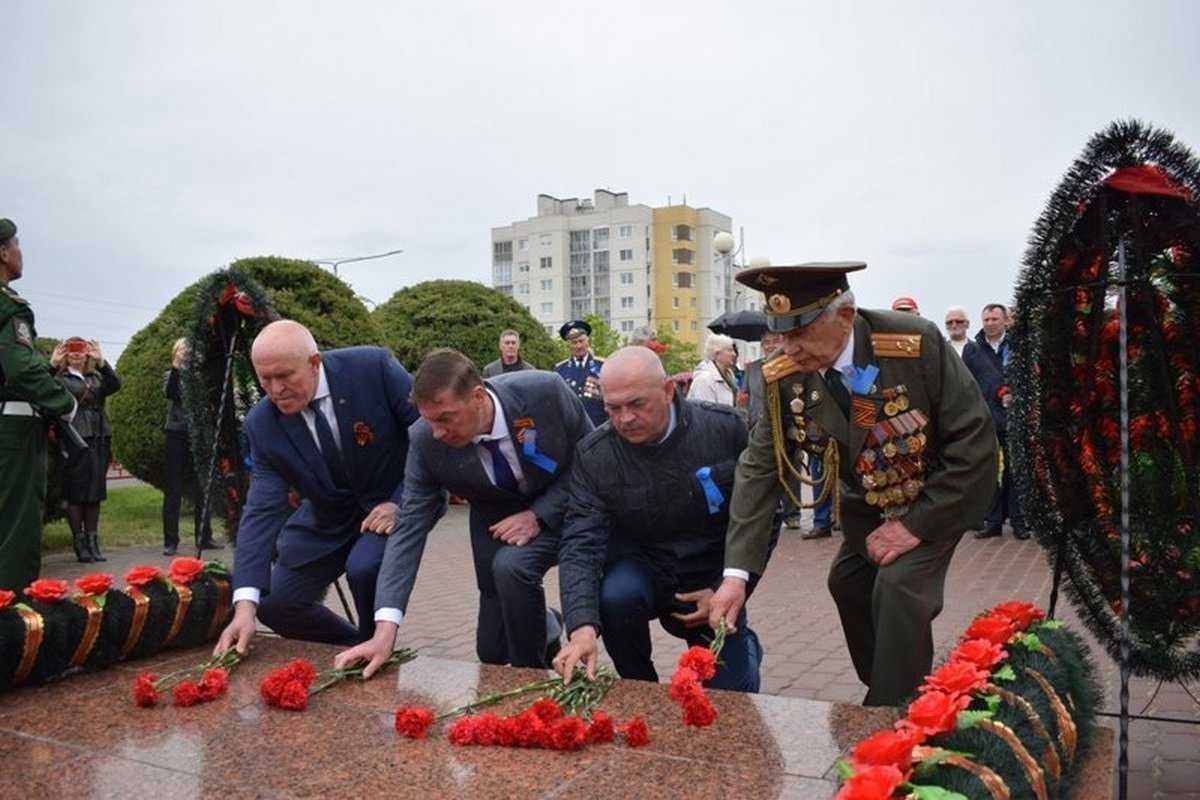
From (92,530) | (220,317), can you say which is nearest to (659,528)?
(220,317)

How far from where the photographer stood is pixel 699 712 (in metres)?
2.98

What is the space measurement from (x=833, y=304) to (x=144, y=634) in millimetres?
2731

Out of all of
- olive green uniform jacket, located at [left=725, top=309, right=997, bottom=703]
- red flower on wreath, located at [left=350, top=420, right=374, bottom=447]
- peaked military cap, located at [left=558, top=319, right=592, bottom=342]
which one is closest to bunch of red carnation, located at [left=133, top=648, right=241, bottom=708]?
red flower on wreath, located at [left=350, top=420, right=374, bottom=447]

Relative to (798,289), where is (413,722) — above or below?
below

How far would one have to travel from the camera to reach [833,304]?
3.36 metres

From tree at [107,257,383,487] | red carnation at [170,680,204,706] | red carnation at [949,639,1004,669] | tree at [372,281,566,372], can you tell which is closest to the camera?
red carnation at [949,639,1004,669]

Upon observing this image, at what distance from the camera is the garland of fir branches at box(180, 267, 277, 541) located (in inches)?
228

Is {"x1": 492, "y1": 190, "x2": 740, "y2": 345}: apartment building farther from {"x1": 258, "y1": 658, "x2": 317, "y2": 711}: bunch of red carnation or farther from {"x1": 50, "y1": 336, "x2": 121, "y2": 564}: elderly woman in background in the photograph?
{"x1": 258, "y1": 658, "x2": 317, "y2": 711}: bunch of red carnation

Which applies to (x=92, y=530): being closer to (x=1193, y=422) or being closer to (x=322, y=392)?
(x=322, y=392)

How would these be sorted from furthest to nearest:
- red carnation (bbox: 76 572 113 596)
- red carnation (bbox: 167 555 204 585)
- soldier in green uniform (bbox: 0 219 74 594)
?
soldier in green uniform (bbox: 0 219 74 594)
red carnation (bbox: 167 555 204 585)
red carnation (bbox: 76 572 113 596)

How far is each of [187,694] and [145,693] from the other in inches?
5.4

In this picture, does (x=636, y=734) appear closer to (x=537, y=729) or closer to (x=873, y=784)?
(x=537, y=729)

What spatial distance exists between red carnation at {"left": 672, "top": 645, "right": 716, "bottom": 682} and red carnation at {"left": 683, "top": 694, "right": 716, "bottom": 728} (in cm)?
6

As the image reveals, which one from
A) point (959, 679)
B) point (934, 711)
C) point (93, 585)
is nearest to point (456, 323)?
point (93, 585)
